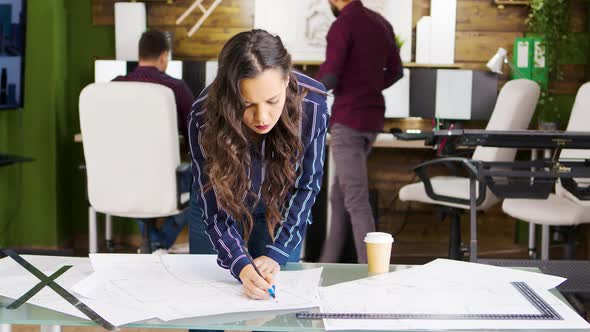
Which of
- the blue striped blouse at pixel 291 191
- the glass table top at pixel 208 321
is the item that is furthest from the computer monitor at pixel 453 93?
the glass table top at pixel 208 321

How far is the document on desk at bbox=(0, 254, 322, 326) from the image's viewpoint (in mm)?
1325

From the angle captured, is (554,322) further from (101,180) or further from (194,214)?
(101,180)

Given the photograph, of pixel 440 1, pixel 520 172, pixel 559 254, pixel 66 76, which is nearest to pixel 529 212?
pixel 520 172

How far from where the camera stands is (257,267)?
1494 millimetres

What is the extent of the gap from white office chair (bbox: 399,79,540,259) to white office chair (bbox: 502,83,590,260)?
183 mm

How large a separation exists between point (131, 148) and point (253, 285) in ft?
7.27

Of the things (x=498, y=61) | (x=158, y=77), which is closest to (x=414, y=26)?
(x=498, y=61)

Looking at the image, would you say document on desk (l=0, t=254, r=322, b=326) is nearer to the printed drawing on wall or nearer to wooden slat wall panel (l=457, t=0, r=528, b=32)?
the printed drawing on wall

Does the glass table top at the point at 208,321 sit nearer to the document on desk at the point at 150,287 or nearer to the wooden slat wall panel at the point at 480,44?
the document on desk at the point at 150,287

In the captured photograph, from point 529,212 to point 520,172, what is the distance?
113 cm

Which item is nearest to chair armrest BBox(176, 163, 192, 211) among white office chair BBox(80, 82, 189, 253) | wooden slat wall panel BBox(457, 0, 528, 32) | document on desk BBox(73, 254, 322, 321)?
white office chair BBox(80, 82, 189, 253)

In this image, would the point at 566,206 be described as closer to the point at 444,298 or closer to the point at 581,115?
the point at 581,115

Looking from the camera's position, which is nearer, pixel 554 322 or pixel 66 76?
pixel 554 322

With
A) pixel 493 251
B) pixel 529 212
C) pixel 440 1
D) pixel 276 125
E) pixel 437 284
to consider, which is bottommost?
pixel 493 251
